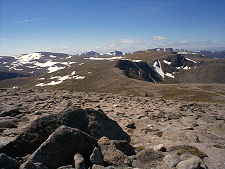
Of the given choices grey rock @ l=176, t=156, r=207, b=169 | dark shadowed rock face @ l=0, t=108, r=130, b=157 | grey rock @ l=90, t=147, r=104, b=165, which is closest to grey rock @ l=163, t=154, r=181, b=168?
grey rock @ l=176, t=156, r=207, b=169

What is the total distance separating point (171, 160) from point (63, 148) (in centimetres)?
663

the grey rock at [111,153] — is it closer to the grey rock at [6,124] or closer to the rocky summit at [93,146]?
the rocky summit at [93,146]

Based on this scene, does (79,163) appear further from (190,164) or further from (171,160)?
(190,164)

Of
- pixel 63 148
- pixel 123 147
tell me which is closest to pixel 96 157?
pixel 63 148

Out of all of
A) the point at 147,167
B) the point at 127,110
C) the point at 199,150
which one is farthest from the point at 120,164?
the point at 127,110

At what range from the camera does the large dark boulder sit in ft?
37.6

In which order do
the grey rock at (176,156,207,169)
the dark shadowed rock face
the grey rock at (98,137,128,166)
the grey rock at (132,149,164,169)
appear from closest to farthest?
the grey rock at (176,156,207,169) → the grey rock at (98,137,128,166) → the grey rock at (132,149,164,169) → the dark shadowed rock face

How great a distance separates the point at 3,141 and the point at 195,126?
20.3m

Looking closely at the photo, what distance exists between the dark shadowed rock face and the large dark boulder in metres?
2.03

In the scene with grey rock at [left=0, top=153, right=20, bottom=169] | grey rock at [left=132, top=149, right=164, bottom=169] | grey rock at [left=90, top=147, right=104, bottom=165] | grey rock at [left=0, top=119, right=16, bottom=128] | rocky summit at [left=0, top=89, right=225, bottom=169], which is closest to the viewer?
grey rock at [left=0, top=153, right=20, bottom=169]

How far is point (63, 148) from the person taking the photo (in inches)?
482

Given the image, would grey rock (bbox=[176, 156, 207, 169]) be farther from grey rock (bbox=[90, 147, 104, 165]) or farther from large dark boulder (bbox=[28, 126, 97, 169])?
large dark boulder (bbox=[28, 126, 97, 169])

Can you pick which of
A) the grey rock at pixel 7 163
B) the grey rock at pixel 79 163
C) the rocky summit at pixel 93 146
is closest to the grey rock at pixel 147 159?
the rocky summit at pixel 93 146

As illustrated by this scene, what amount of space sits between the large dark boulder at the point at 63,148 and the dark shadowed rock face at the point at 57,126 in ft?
6.66
